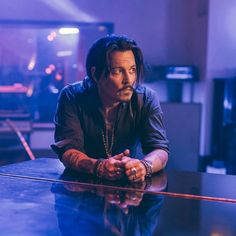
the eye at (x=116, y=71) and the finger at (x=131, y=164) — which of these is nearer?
the finger at (x=131, y=164)

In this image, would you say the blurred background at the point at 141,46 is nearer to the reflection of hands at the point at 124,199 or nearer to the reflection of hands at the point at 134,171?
the reflection of hands at the point at 134,171

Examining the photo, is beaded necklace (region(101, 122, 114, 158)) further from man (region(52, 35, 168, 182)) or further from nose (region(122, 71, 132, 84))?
nose (region(122, 71, 132, 84))

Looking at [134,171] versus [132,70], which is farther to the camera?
[132,70]

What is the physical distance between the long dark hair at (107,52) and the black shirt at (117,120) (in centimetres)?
11

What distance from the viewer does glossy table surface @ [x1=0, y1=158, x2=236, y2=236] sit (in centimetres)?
80

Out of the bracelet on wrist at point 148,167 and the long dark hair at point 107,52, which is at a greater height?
the long dark hair at point 107,52

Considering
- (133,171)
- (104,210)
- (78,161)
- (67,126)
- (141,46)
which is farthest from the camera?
(141,46)

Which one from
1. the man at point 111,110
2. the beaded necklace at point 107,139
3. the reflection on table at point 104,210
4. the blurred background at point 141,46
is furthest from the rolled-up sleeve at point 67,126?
the blurred background at point 141,46

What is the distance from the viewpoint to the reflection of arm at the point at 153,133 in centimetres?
151

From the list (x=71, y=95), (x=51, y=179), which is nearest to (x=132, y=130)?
(x=71, y=95)

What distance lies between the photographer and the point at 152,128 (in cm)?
164

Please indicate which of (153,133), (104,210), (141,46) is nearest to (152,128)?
(153,133)

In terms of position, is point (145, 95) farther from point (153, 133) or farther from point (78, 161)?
point (78, 161)

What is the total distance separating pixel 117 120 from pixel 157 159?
14.1 inches
